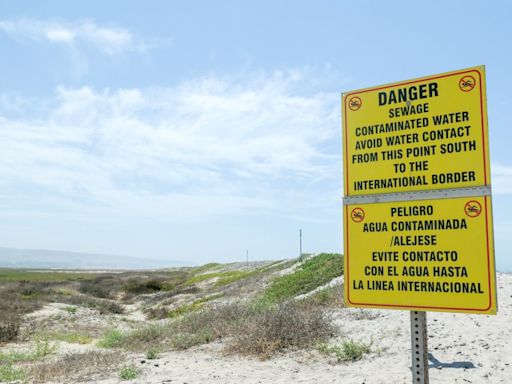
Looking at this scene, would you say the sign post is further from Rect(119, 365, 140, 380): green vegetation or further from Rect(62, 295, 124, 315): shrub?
Rect(62, 295, 124, 315): shrub

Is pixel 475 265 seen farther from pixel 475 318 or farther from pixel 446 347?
pixel 475 318

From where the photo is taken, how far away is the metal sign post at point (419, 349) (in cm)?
444

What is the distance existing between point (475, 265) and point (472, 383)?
14.9ft

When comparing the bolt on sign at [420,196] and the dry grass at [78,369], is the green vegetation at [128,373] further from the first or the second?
the bolt on sign at [420,196]

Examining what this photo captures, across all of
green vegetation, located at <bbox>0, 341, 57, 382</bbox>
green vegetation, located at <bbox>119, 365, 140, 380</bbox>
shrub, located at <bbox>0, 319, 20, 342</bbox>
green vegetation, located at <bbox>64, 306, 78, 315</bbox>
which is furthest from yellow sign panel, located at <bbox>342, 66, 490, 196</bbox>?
→ green vegetation, located at <bbox>64, 306, 78, 315</bbox>

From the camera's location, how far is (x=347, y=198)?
4.95 m

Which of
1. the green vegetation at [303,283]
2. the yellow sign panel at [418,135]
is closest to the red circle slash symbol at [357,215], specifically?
the yellow sign panel at [418,135]

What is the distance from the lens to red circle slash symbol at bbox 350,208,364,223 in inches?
190

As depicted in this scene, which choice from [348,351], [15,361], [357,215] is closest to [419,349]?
[357,215]

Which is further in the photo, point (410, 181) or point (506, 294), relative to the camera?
point (506, 294)

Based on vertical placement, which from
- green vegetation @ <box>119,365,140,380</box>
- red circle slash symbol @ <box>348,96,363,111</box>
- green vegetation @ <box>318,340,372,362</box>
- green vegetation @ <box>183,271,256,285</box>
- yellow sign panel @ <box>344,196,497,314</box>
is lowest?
green vegetation @ <box>183,271,256,285</box>

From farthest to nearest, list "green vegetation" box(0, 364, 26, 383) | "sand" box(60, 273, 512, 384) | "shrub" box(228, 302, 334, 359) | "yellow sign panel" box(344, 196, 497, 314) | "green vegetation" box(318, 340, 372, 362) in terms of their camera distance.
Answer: "shrub" box(228, 302, 334, 359)
"green vegetation" box(0, 364, 26, 383)
"green vegetation" box(318, 340, 372, 362)
"sand" box(60, 273, 512, 384)
"yellow sign panel" box(344, 196, 497, 314)

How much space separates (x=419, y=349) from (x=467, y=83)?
266 centimetres

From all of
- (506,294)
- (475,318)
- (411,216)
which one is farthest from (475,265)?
(506,294)
